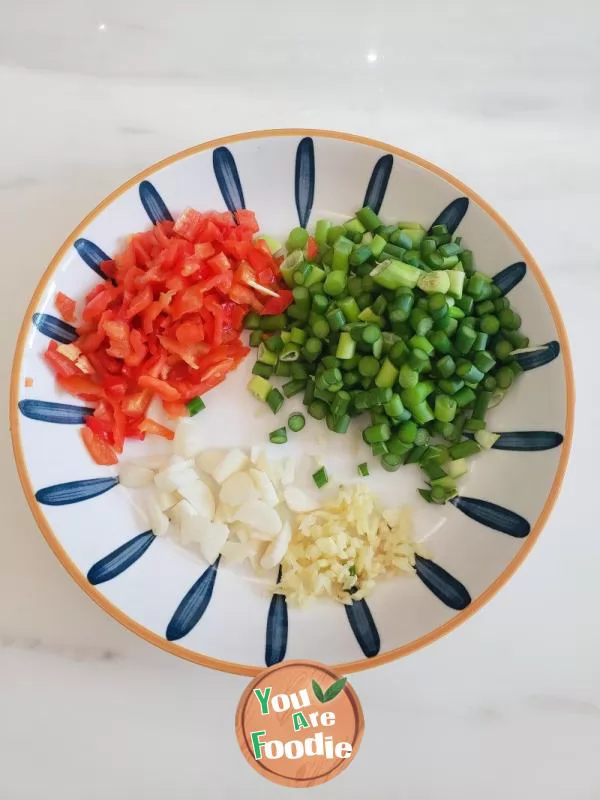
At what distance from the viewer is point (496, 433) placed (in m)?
1.64

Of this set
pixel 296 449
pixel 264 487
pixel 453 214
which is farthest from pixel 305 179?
pixel 264 487

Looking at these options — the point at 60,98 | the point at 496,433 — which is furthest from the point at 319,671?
the point at 60,98

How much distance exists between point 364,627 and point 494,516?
1.26ft

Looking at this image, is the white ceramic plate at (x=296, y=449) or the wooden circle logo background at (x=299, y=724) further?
the white ceramic plate at (x=296, y=449)

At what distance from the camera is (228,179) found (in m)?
1.75

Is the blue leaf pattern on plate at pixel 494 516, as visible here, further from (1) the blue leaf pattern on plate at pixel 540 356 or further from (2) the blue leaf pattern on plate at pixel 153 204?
(2) the blue leaf pattern on plate at pixel 153 204

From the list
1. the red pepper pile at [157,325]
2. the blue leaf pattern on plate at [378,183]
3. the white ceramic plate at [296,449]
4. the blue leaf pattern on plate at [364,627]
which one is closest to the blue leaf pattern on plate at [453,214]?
the white ceramic plate at [296,449]

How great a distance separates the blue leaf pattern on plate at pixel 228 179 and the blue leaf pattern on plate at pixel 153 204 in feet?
0.49

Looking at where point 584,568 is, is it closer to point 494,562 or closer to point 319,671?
point 494,562

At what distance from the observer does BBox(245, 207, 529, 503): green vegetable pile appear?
158 centimetres

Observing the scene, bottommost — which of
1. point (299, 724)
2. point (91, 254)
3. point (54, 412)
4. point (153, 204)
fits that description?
point (299, 724)

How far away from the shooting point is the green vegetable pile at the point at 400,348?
1.58m

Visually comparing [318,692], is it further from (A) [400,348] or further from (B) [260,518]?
(A) [400,348]

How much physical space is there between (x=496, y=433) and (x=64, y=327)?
1044 millimetres
